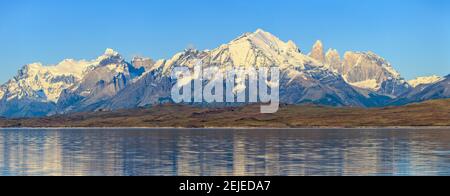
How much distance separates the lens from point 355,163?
366ft
